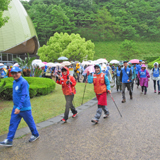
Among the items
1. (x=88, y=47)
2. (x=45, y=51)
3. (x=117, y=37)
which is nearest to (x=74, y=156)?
(x=45, y=51)

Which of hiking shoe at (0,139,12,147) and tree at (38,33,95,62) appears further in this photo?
tree at (38,33,95,62)

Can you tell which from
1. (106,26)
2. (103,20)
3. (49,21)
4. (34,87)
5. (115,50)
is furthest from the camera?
(103,20)

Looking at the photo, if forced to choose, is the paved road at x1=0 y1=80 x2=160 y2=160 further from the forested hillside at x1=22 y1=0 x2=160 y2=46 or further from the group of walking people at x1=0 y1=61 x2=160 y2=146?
the forested hillside at x1=22 y1=0 x2=160 y2=46

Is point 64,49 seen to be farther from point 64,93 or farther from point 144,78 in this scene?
point 64,93

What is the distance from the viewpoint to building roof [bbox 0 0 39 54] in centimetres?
3378

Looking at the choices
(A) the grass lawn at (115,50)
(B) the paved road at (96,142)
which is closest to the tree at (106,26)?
(A) the grass lawn at (115,50)

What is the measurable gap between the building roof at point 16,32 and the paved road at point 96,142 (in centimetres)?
3266

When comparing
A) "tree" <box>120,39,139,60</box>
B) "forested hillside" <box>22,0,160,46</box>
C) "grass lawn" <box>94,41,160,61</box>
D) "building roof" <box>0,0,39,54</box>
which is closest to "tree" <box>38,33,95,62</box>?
"building roof" <box>0,0,39,54</box>

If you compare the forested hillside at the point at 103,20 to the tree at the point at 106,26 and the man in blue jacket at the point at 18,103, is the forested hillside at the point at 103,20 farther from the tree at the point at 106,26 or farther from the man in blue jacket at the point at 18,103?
the man in blue jacket at the point at 18,103

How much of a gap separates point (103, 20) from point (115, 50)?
51.0 ft

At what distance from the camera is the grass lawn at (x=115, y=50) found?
5166 cm

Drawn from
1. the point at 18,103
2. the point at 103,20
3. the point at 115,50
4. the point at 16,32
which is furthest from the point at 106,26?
the point at 18,103

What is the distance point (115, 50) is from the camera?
182 feet

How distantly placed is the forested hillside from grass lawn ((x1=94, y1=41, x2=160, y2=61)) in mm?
4793
